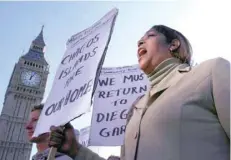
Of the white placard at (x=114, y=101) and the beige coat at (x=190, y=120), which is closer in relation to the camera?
the beige coat at (x=190, y=120)

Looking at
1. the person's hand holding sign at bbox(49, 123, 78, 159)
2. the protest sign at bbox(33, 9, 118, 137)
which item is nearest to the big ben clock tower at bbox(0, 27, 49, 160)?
the protest sign at bbox(33, 9, 118, 137)

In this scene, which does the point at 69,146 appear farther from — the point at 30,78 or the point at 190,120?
the point at 30,78

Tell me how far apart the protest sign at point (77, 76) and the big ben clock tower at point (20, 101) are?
31.9m

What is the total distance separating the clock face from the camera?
35525mm

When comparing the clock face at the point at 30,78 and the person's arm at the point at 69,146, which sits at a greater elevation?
the clock face at the point at 30,78

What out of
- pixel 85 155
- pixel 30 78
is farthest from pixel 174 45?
pixel 30 78

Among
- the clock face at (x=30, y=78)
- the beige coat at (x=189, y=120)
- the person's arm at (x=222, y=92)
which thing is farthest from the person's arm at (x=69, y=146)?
the clock face at (x=30, y=78)

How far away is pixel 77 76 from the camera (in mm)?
1819

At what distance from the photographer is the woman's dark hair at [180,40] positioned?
1.29 metres

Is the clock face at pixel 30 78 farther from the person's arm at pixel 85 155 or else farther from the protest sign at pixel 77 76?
Answer: the person's arm at pixel 85 155

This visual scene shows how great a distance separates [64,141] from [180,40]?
670 mm

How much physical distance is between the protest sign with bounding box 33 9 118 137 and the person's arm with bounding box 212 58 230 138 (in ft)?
2.48

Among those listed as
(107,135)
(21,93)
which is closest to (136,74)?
(107,135)

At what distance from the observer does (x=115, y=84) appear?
3453 mm
